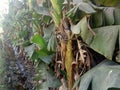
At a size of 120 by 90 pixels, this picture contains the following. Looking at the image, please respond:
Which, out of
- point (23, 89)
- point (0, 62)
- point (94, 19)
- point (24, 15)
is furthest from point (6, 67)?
point (94, 19)

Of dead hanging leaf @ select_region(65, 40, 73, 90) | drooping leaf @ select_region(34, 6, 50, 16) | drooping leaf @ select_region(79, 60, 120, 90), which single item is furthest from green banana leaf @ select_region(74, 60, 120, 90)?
drooping leaf @ select_region(34, 6, 50, 16)

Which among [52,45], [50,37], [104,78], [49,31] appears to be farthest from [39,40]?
[104,78]

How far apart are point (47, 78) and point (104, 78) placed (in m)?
0.91

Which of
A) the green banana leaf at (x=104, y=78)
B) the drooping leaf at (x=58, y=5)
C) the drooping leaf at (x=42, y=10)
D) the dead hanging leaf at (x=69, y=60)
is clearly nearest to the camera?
the green banana leaf at (x=104, y=78)

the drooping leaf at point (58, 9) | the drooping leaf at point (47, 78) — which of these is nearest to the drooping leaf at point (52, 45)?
the drooping leaf at point (58, 9)

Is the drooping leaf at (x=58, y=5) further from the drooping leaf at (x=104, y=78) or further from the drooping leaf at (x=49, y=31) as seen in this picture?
the drooping leaf at (x=104, y=78)

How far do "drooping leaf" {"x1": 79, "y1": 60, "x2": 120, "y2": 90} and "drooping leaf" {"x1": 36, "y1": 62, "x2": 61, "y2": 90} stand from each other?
0.65 meters

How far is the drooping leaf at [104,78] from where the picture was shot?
1.15m

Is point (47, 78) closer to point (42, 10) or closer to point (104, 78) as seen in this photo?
point (42, 10)

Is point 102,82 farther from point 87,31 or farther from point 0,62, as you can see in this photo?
point 0,62

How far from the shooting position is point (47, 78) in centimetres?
207

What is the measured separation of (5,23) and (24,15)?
1.57m

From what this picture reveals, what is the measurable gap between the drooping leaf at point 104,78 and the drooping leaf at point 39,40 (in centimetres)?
59

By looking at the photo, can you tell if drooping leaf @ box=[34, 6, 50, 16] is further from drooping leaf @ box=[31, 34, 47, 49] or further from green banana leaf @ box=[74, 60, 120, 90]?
green banana leaf @ box=[74, 60, 120, 90]
